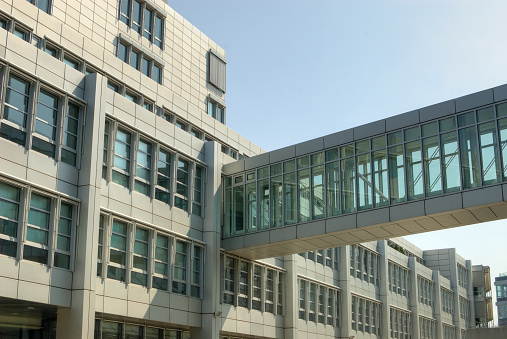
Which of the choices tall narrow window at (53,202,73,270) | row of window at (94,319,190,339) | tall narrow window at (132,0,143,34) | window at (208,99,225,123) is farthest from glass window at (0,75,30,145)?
window at (208,99,225,123)

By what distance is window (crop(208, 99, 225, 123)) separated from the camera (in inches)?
1527

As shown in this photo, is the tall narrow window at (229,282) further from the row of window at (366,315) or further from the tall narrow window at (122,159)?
the row of window at (366,315)

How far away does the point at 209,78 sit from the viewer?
3866 cm

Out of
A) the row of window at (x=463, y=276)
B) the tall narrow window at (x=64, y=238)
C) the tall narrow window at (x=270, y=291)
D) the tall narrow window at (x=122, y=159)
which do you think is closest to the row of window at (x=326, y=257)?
the tall narrow window at (x=270, y=291)

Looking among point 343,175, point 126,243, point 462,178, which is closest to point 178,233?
point 126,243

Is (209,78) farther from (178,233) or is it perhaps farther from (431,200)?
(431,200)

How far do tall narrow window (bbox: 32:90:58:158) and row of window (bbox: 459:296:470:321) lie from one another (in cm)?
5323

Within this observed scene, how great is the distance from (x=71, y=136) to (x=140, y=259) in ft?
18.4

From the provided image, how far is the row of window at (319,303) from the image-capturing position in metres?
38.0

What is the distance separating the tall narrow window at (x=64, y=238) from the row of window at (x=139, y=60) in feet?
35.8

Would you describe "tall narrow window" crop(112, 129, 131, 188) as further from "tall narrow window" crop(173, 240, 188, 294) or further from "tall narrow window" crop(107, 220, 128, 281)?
"tall narrow window" crop(173, 240, 188, 294)

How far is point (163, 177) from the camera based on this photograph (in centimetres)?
2883

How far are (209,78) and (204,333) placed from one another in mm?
15302

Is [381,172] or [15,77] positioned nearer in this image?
[15,77]
